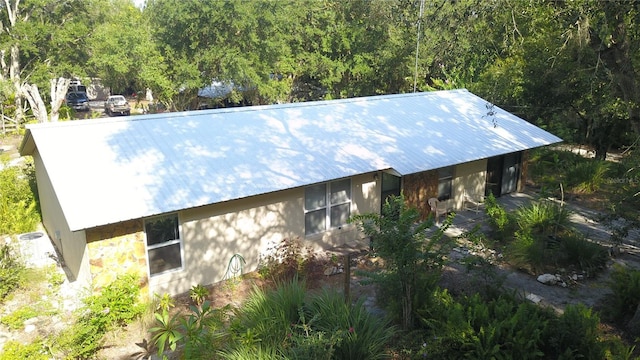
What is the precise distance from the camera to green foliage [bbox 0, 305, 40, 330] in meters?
8.57

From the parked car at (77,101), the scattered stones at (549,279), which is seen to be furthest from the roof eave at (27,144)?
the parked car at (77,101)

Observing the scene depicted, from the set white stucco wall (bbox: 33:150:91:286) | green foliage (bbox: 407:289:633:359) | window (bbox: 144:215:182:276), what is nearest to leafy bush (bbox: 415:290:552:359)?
green foliage (bbox: 407:289:633:359)

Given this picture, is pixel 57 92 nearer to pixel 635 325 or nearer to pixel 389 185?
pixel 389 185

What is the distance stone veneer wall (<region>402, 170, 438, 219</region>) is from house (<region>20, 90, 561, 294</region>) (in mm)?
41

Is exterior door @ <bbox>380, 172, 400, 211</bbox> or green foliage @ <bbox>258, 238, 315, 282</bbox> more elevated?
exterior door @ <bbox>380, 172, 400, 211</bbox>

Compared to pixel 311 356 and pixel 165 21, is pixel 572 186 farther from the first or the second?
pixel 165 21

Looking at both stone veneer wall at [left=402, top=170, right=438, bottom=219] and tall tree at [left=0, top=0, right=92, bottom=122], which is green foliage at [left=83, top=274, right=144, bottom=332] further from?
tall tree at [left=0, top=0, right=92, bottom=122]

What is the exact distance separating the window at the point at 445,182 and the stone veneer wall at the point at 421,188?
348 millimetres

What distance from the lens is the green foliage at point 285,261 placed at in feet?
34.5

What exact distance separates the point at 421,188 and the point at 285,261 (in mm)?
5109

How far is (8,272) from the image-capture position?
9844 mm

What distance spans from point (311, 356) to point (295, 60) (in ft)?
89.0

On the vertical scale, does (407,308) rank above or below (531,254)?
above

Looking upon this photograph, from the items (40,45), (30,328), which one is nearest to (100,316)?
(30,328)
